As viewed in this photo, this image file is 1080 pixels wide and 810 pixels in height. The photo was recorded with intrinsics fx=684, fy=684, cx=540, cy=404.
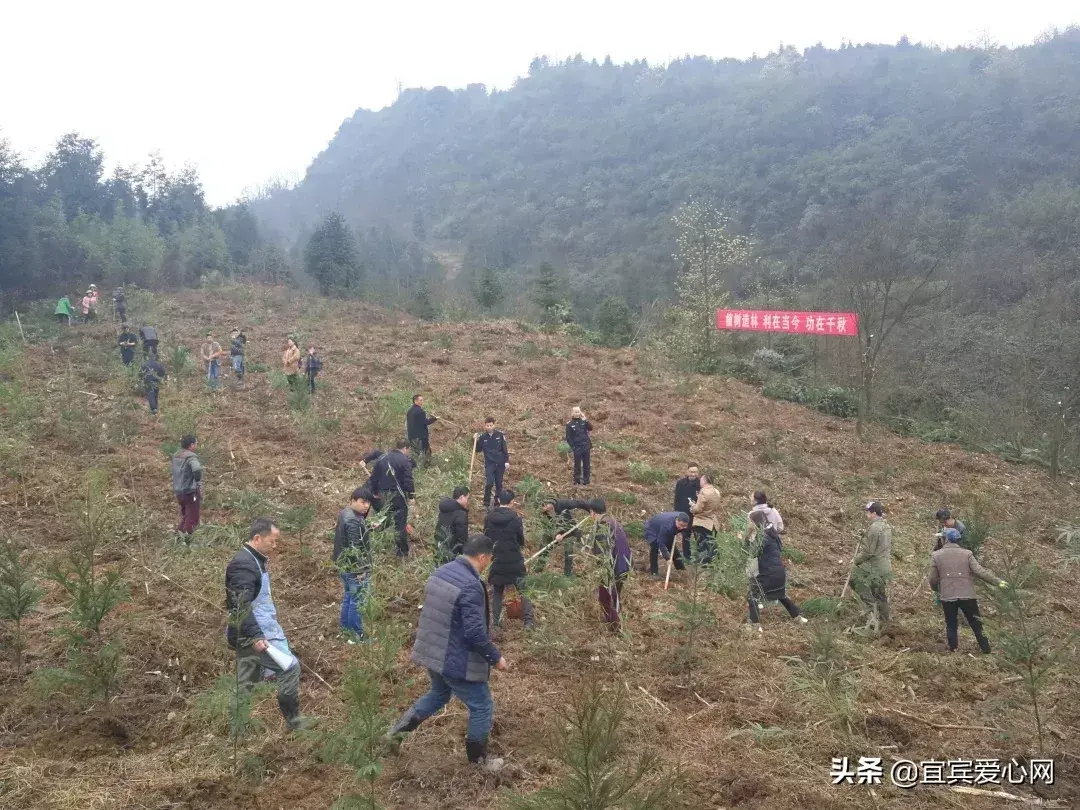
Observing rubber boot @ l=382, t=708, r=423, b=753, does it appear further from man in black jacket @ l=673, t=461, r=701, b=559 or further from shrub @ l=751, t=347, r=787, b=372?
shrub @ l=751, t=347, r=787, b=372

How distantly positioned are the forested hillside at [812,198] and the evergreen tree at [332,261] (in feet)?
14.9

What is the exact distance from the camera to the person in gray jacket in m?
7.57

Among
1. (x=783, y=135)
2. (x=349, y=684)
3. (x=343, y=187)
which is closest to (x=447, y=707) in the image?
(x=349, y=684)

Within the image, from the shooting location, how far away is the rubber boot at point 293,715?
4348 mm

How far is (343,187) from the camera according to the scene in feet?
367

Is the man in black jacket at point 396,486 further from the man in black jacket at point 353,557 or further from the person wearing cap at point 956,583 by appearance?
the person wearing cap at point 956,583

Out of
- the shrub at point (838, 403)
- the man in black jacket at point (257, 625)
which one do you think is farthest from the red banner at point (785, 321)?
the man in black jacket at point (257, 625)

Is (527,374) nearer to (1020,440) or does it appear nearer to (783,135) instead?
(1020,440)

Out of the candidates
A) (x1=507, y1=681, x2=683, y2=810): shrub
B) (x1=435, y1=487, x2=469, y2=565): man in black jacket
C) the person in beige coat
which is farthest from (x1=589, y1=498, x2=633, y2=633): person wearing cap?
(x1=507, y1=681, x2=683, y2=810): shrub

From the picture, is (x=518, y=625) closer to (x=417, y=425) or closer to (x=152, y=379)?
(x=417, y=425)

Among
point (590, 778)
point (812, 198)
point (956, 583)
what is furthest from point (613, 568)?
point (812, 198)

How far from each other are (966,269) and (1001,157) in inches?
864

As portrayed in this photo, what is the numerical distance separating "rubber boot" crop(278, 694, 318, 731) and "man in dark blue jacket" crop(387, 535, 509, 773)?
1.91 feet

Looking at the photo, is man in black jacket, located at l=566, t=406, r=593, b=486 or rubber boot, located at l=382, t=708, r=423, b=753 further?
man in black jacket, located at l=566, t=406, r=593, b=486
